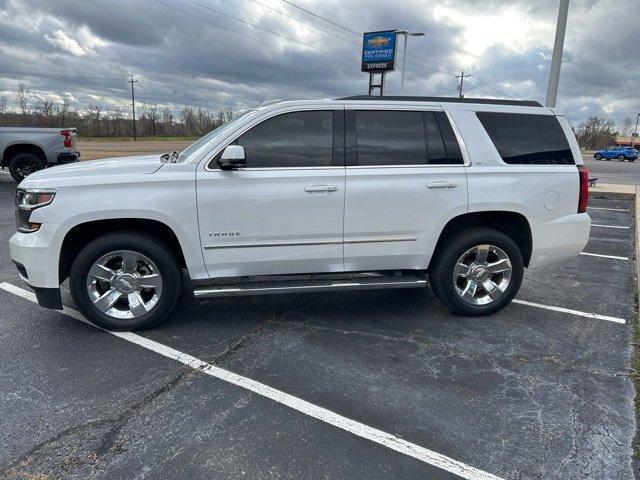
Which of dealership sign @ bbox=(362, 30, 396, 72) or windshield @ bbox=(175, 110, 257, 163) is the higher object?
dealership sign @ bbox=(362, 30, 396, 72)

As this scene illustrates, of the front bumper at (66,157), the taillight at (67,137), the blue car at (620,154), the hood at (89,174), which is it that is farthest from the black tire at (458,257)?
the blue car at (620,154)

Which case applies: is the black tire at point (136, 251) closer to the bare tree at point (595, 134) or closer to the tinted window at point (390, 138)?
the tinted window at point (390, 138)

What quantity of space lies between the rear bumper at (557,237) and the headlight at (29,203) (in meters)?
4.23

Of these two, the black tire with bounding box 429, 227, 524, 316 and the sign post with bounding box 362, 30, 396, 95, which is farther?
the sign post with bounding box 362, 30, 396, 95

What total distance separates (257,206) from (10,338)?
7.61ft

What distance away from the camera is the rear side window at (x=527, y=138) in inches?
170

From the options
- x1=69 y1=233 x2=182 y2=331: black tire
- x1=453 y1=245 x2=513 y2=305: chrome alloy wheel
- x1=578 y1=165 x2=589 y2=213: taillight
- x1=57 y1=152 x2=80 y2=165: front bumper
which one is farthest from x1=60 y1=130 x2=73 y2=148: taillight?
x1=578 y1=165 x2=589 y2=213: taillight

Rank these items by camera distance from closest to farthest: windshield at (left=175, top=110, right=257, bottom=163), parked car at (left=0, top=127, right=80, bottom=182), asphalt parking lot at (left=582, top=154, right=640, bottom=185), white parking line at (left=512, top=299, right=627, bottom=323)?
windshield at (left=175, top=110, right=257, bottom=163) → white parking line at (left=512, top=299, right=627, bottom=323) → parked car at (left=0, top=127, right=80, bottom=182) → asphalt parking lot at (left=582, top=154, right=640, bottom=185)

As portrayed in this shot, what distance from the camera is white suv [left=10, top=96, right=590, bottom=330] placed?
149 inches

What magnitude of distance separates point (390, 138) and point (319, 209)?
3.02 ft

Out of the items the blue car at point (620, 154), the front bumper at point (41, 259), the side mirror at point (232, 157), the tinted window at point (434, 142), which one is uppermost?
the blue car at point (620, 154)

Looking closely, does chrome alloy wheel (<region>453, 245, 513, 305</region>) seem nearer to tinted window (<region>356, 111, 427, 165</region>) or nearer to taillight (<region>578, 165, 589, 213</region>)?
taillight (<region>578, 165, 589, 213</region>)

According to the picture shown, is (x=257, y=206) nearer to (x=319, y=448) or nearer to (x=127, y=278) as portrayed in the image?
(x=127, y=278)

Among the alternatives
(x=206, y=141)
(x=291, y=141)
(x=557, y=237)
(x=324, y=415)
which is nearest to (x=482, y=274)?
(x=557, y=237)
